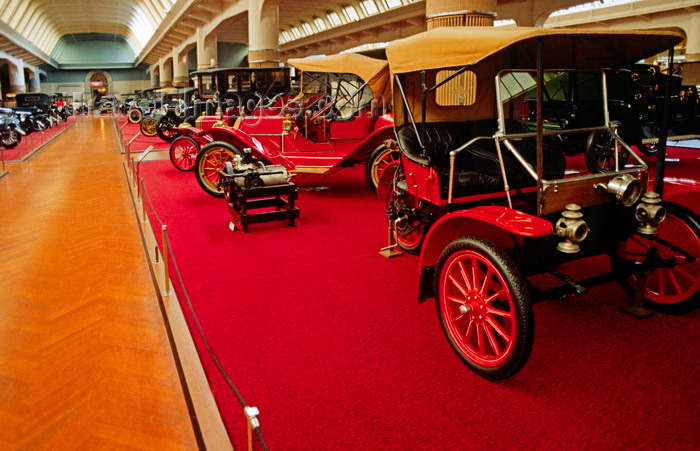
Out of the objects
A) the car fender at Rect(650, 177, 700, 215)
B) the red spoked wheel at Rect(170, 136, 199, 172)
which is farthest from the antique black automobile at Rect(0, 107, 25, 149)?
the car fender at Rect(650, 177, 700, 215)

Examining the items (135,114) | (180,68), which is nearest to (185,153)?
(135,114)

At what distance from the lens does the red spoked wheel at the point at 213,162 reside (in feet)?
22.7

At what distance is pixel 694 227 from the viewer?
2959mm

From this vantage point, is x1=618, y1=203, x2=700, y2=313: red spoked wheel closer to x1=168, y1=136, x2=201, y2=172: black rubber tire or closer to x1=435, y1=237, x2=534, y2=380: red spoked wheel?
x1=435, y1=237, x2=534, y2=380: red spoked wheel

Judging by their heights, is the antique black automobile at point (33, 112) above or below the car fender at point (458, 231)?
above

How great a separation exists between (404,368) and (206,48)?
82.9 feet

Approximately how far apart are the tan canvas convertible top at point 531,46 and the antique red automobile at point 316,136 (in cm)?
358

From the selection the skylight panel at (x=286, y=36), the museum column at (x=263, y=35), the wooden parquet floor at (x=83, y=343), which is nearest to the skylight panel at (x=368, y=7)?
the museum column at (x=263, y=35)

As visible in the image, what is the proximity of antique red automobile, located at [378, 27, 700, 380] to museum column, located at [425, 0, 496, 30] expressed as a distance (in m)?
3.59

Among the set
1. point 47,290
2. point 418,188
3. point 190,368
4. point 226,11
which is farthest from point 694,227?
point 226,11

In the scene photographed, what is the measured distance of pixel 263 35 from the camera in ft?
53.0

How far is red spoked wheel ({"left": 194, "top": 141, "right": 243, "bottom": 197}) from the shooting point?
6.91m

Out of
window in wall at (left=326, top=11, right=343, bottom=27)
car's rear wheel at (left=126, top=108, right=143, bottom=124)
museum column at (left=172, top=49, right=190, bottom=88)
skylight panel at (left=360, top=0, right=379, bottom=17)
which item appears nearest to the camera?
car's rear wheel at (left=126, top=108, right=143, bottom=124)

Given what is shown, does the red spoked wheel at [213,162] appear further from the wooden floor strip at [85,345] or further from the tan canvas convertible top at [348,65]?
the tan canvas convertible top at [348,65]
